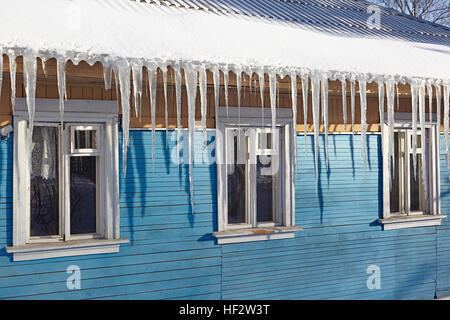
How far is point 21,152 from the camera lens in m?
4.83

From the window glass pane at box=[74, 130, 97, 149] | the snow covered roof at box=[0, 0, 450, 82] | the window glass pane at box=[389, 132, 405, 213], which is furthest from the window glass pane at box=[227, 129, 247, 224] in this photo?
the window glass pane at box=[389, 132, 405, 213]

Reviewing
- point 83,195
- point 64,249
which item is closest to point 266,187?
point 83,195

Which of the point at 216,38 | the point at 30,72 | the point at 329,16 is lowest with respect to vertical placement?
the point at 30,72

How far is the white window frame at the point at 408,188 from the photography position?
267 inches

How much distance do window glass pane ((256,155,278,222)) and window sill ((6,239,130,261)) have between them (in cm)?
174

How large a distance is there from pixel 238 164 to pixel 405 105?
2.65 meters

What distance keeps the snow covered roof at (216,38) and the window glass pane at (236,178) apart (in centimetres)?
130

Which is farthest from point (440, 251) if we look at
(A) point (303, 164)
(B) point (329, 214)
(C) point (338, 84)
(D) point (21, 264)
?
(D) point (21, 264)

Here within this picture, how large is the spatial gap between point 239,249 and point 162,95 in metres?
1.97

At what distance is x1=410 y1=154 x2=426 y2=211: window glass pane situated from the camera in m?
7.20

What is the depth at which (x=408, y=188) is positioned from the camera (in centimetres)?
701

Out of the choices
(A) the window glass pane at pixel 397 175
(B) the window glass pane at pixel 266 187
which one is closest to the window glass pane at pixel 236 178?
(B) the window glass pane at pixel 266 187

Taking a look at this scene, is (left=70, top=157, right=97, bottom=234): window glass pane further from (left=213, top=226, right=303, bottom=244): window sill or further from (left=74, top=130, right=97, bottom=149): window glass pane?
(left=213, top=226, right=303, bottom=244): window sill

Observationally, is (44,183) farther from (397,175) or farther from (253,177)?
(397,175)
